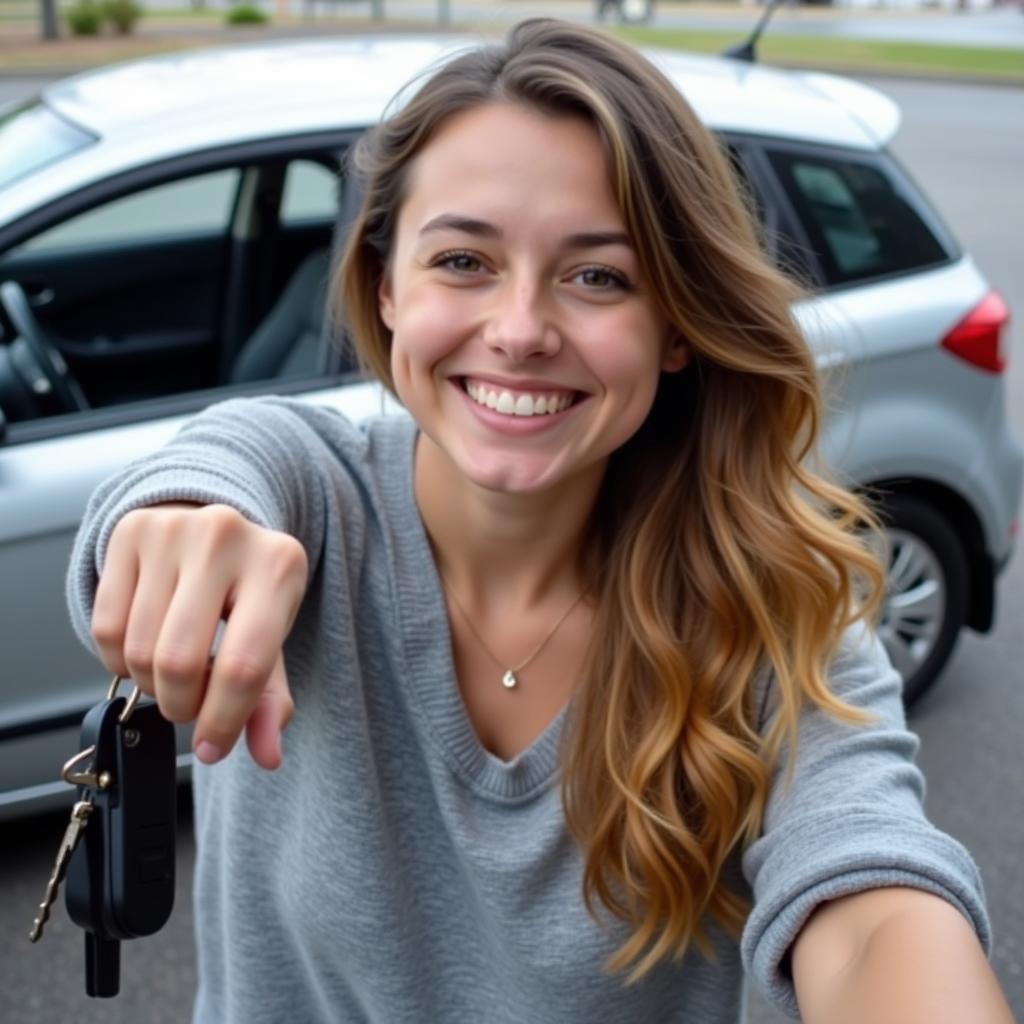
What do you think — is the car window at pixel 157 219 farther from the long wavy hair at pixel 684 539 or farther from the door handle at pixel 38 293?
the long wavy hair at pixel 684 539

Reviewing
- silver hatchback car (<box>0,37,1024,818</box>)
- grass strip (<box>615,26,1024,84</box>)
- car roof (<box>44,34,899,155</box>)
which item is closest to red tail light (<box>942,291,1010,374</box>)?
silver hatchback car (<box>0,37,1024,818</box>)

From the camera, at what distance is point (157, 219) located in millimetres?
6355

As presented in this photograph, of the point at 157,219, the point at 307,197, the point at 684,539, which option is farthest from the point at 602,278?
the point at 157,219

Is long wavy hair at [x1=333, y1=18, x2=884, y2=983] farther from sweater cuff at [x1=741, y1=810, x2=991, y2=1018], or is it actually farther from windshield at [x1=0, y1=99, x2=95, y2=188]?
windshield at [x1=0, y1=99, x2=95, y2=188]

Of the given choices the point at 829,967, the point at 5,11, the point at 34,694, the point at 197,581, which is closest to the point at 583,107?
the point at 197,581

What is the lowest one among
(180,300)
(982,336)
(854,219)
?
(180,300)

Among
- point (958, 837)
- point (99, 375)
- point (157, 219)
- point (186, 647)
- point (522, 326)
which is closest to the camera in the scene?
point (186, 647)

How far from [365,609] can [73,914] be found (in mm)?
486

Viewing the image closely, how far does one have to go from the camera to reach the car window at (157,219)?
188 inches

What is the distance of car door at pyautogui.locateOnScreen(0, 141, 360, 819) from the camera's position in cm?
307

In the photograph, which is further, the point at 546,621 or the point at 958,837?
the point at 958,837

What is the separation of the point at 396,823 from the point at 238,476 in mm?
392

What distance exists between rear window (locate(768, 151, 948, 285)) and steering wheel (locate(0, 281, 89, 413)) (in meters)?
1.79

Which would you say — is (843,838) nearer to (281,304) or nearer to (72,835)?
(72,835)
